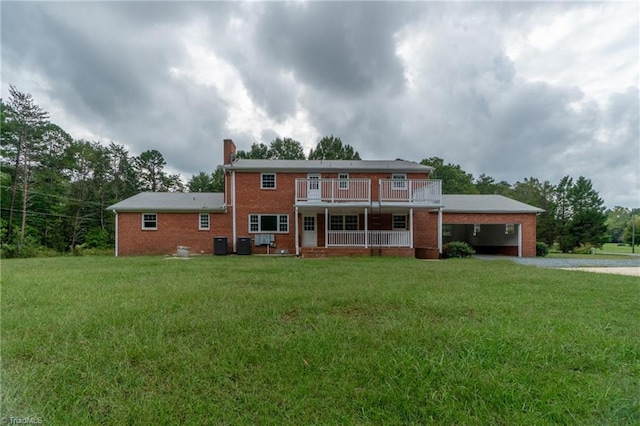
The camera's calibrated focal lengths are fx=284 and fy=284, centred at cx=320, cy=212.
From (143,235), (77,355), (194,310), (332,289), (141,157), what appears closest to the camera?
(77,355)

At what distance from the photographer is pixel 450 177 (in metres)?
42.5

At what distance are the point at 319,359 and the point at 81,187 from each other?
131 feet

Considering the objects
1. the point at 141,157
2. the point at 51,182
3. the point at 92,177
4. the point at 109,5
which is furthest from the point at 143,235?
the point at 141,157

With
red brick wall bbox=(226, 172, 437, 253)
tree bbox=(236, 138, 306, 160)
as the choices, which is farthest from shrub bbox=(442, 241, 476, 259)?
tree bbox=(236, 138, 306, 160)

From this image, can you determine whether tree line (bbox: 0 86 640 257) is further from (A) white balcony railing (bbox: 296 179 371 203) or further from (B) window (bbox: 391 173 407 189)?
(B) window (bbox: 391 173 407 189)

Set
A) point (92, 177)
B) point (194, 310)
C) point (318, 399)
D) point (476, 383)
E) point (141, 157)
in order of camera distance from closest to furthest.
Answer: point (318, 399)
point (476, 383)
point (194, 310)
point (92, 177)
point (141, 157)

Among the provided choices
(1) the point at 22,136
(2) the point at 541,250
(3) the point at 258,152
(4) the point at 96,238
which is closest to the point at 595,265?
(2) the point at 541,250

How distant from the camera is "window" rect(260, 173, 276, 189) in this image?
1773 cm

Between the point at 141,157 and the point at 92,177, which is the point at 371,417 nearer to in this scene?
the point at 92,177

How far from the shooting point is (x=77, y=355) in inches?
116

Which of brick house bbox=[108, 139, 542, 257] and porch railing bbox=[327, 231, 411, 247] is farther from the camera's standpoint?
brick house bbox=[108, 139, 542, 257]

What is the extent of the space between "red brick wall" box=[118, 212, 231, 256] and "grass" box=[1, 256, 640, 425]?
12.2m

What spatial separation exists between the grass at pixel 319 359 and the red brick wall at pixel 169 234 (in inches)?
481

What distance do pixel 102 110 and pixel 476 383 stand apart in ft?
97.8
